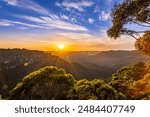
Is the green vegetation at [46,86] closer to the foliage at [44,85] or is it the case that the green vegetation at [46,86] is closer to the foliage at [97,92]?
the foliage at [44,85]

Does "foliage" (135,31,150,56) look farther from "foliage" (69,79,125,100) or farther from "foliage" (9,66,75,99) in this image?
"foliage" (69,79,125,100)

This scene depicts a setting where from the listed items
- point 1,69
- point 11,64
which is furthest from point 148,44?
point 11,64

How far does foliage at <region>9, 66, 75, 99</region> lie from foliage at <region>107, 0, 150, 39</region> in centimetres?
480

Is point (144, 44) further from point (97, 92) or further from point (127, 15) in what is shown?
point (97, 92)

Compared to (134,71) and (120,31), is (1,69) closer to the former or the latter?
(134,71)

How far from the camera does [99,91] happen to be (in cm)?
1399

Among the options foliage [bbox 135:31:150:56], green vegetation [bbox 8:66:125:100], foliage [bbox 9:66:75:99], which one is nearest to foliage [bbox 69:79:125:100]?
green vegetation [bbox 8:66:125:100]

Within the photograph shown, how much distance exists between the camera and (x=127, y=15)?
1916cm

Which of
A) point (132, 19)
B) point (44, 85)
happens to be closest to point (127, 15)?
point (132, 19)

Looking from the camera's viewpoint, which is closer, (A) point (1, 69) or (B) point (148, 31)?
(B) point (148, 31)

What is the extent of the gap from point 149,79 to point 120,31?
385cm

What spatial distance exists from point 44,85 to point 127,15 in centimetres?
686

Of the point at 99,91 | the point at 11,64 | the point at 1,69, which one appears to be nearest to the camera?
the point at 99,91

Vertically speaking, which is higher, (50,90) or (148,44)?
(148,44)
